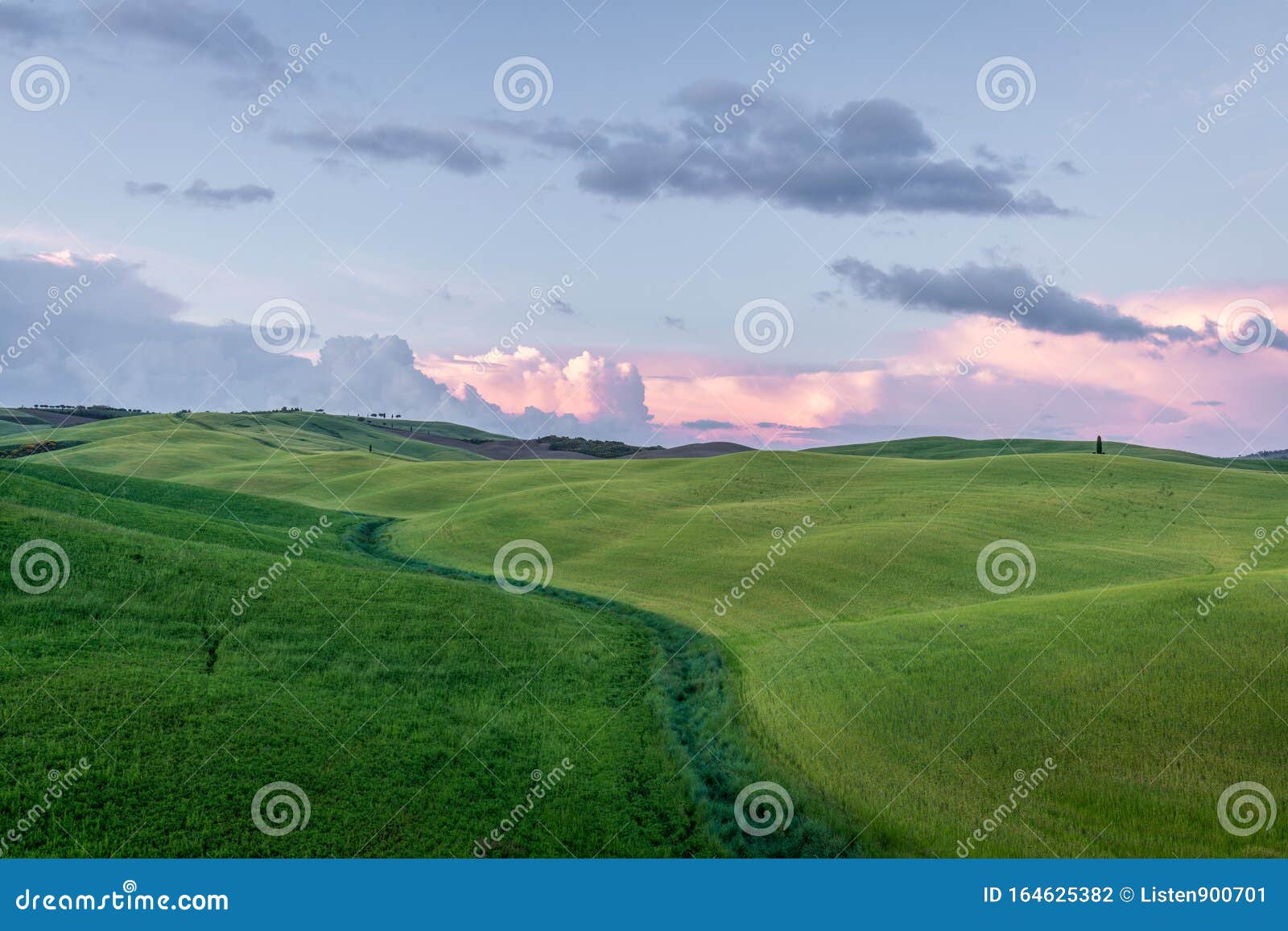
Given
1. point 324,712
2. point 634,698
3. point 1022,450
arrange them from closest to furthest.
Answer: point 324,712
point 634,698
point 1022,450

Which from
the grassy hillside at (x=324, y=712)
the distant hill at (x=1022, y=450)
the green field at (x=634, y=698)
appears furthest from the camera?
the distant hill at (x=1022, y=450)

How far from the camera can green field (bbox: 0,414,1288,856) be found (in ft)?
47.3

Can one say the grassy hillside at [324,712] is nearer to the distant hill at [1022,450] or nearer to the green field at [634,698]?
the green field at [634,698]

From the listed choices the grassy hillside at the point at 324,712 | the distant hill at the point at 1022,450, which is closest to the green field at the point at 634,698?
the grassy hillside at the point at 324,712

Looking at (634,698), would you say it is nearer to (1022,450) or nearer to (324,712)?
(324,712)

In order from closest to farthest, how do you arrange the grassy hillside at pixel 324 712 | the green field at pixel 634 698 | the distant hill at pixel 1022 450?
the grassy hillside at pixel 324 712
the green field at pixel 634 698
the distant hill at pixel 1022 450

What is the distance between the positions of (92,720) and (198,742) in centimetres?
203

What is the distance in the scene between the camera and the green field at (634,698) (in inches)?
567

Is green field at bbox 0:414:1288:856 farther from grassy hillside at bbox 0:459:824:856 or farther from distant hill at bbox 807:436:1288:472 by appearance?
distant hill at bbox 807:436:1288:472

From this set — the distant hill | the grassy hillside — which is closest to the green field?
the grassy hillside

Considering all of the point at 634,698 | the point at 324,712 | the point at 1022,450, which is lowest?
the point at 324,712

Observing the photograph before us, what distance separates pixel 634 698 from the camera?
21453 millimetres

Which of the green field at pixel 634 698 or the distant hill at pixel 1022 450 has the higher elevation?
the distant hill at pixel 1022 450

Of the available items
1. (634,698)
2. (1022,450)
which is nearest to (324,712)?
(634,698)
